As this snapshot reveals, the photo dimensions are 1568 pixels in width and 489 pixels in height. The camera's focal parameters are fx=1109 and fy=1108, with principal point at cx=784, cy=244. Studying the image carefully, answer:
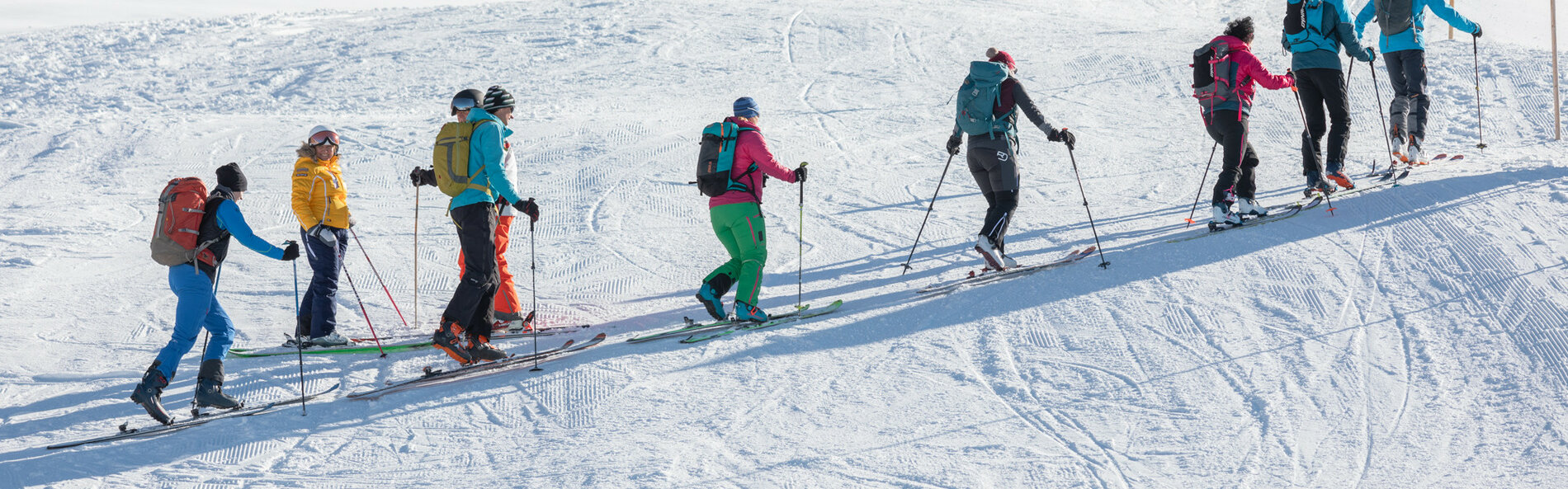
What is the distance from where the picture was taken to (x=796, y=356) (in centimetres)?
650

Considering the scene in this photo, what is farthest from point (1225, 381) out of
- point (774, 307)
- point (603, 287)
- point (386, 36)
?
point (386, 36)

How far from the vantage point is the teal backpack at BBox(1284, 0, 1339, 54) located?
28.5 ft

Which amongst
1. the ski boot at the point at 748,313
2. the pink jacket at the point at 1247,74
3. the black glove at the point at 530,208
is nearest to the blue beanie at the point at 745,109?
the ski boot at the point at 748,313

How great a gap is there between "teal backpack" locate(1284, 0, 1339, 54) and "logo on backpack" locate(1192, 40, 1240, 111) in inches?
50.7

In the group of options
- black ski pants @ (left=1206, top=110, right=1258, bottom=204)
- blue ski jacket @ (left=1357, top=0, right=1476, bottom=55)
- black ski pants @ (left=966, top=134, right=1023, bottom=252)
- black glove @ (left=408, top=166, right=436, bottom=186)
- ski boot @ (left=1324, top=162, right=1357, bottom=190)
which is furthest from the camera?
blue ski jacket @ (left=1357, top=0, right=1476, bottom=55)

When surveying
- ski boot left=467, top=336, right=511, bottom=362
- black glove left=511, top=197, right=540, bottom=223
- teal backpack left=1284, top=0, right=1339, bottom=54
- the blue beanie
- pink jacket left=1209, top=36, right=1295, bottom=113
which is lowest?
ski boot left=467, top=336, right=511, bottom=362

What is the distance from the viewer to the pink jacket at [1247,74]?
763 cm

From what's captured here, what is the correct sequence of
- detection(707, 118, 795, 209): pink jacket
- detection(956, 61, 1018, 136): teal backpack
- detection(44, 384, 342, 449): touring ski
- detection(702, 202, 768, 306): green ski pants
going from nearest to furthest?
detection(44, 384, 342, 449): touring ski → detection(707, 118, 795, 209): pink jacket → detection(702, 202, 768, 306): green ski pants → detection(956, 61, 1018, 136): teal backpack

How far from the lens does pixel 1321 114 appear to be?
29.9ft

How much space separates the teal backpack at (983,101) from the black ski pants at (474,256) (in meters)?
3.17

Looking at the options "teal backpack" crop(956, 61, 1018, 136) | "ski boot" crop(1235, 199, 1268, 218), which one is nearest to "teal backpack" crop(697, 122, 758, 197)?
"teal backpack" crop(956, 61, 1018, 136)

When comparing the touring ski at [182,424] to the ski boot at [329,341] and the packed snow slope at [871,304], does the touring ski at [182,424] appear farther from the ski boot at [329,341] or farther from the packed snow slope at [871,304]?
the ski boot at [329,341]

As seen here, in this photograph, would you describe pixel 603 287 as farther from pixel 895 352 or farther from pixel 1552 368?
pixel 1552 368

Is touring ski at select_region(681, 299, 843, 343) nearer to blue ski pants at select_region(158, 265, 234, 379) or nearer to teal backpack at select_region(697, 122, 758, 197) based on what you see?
teal backpack at select_region(697, 122, 758, 197)
